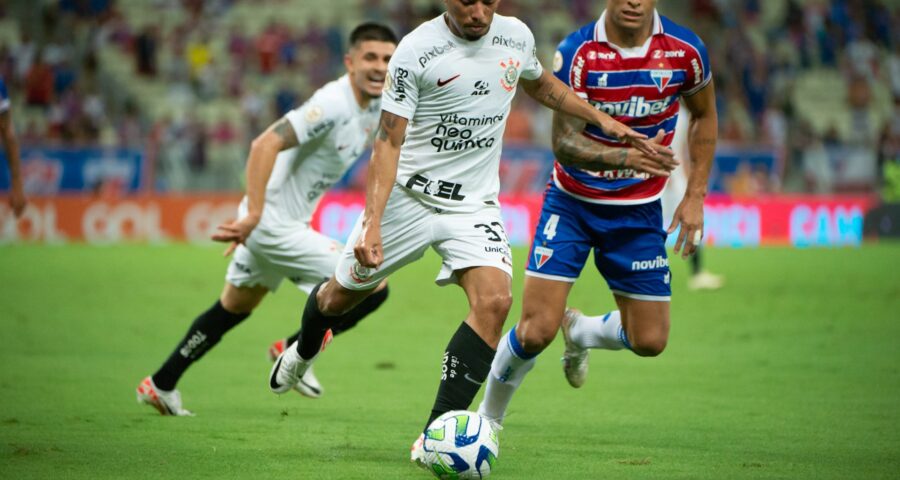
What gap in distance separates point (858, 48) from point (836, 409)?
25.4 meters

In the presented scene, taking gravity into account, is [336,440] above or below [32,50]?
above

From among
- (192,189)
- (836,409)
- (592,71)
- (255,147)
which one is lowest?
(192,189)

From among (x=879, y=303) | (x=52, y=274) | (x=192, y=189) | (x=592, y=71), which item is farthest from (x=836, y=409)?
(x=192, y=189)

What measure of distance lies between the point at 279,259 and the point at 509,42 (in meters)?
2.59

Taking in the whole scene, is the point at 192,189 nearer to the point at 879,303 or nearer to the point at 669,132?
the point at 879,303

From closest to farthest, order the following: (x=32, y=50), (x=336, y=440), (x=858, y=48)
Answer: (x=336, y=440) → (x=32, y=50) → (x=858, y=48)

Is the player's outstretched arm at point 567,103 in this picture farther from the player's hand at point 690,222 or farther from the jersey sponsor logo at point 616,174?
the player's hand at point 690,222

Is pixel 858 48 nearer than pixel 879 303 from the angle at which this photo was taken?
No

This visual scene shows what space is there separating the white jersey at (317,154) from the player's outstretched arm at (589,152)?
1829 millimetres

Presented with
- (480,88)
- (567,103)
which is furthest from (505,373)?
(480,88)

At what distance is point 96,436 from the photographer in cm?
684

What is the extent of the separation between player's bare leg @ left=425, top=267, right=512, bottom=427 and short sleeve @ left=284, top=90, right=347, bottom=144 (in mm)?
2375

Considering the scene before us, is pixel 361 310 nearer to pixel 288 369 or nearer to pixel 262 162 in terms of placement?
pixel 288 369

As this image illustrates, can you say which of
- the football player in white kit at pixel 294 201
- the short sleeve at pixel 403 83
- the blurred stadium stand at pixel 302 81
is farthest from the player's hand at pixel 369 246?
the blurred stadium stand at pixel 302 81
